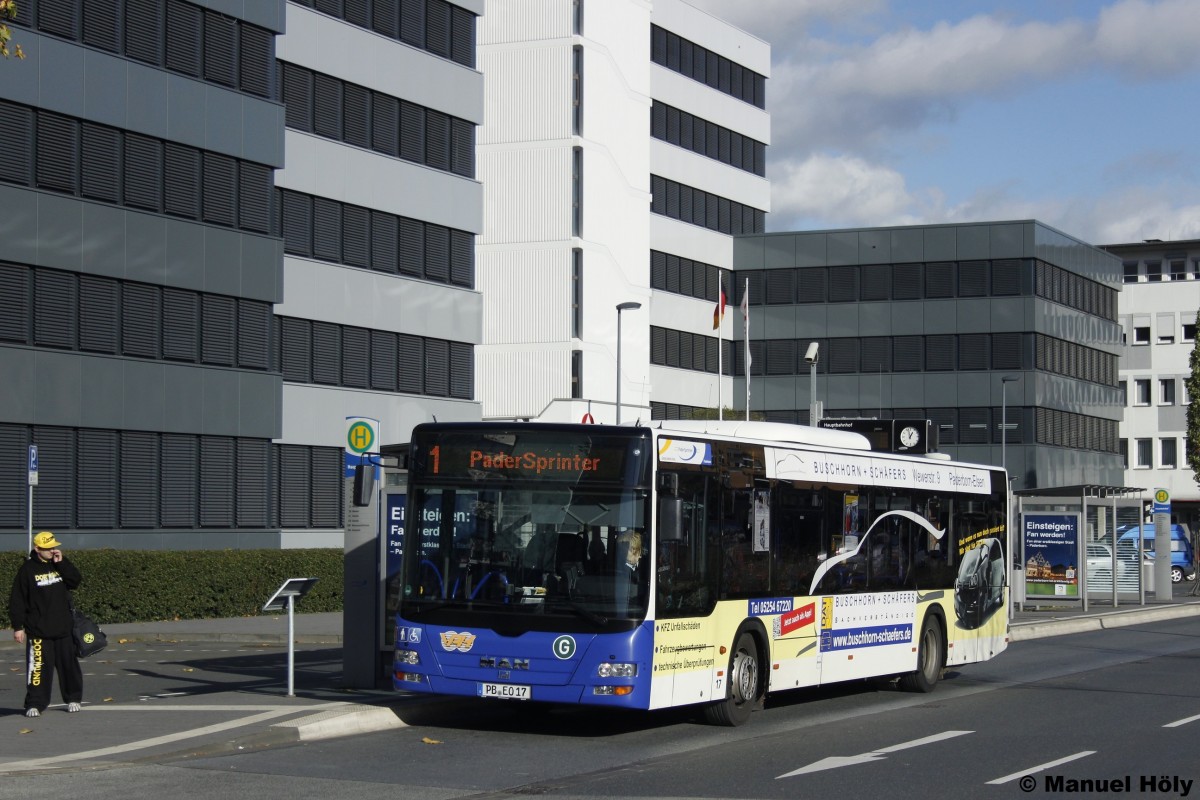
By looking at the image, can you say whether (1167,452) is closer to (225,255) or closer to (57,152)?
(225,255)

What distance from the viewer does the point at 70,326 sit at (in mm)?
33812

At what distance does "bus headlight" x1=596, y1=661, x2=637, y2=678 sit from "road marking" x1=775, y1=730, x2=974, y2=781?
1750 mm

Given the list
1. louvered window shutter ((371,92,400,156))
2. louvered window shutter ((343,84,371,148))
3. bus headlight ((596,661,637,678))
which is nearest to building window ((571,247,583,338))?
louvered window shutter ((371,92,400,156))

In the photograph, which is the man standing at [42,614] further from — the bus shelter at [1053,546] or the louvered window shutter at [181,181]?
the bus shelter at [1053,546]

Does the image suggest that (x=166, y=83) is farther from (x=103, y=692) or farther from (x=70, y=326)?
(x=103, y=692)

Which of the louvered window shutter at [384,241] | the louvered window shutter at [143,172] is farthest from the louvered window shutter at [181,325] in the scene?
the louvered window shutter at [384,241]

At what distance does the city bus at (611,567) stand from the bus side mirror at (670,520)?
0.02 m

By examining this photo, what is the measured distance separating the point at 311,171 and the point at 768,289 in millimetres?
33927

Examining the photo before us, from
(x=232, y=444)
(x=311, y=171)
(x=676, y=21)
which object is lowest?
(x=232, y=444)

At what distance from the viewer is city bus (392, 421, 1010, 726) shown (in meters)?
14.1

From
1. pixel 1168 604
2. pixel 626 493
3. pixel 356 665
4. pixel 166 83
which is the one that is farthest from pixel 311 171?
pixel 626 493

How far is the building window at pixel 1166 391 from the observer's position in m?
96.8

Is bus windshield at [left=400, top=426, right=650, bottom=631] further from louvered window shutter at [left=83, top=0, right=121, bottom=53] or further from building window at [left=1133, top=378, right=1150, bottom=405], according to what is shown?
building window at [left=1133, top=378, right=1150, bottom=405]

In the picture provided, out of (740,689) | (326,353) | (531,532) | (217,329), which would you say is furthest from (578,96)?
(531,532)
